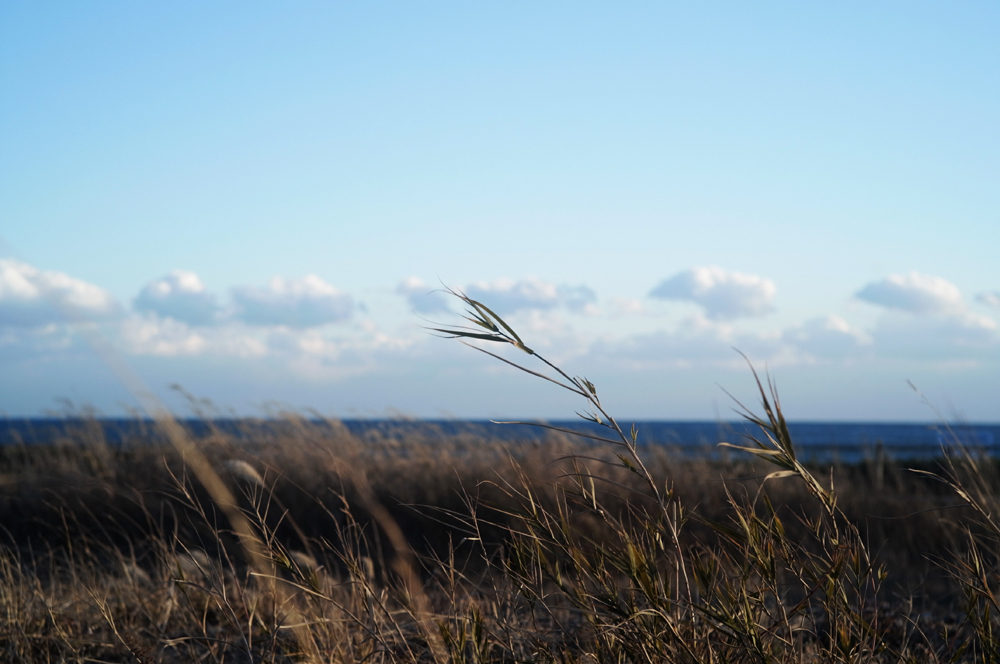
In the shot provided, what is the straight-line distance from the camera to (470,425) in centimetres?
878

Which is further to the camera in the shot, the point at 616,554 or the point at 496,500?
the point at 496,500

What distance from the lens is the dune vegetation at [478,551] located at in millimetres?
1755

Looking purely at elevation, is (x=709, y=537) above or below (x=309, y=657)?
below

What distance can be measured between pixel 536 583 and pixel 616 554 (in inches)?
8.9

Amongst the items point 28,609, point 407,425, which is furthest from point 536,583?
point 407,425

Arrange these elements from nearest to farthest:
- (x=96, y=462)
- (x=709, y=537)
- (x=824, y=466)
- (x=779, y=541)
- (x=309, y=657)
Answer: (x=779, y=541), (x=309, y=657), (x=709, y=537), (x=96, y=462), (x=824, y=466)

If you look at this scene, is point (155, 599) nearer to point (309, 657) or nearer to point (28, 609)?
point (28, 609)

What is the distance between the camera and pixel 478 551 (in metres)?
6.46

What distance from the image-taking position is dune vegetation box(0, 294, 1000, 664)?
69.1 inches

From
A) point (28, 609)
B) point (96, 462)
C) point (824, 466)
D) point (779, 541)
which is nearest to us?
point (779, 541)

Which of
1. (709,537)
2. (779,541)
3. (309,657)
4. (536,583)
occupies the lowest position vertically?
(709,537)

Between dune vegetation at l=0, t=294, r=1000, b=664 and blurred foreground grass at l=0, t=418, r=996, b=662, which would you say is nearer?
dune vegetation at l=0, t=294, r=1000, b=664

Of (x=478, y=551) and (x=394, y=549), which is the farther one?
(x=394, y=549)

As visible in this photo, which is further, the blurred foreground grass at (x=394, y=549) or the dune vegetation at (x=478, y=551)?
the blurred foreground grass at (x=394, y=549)
